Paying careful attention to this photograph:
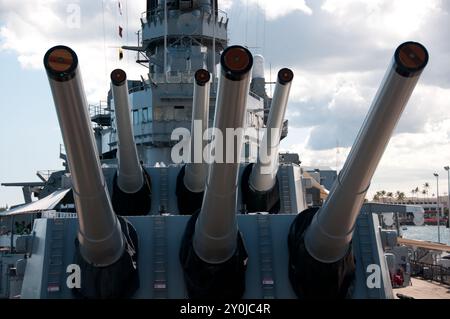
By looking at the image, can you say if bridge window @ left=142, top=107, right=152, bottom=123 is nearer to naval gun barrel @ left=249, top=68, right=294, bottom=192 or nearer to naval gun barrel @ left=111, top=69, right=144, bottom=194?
naval gun barrel @ left=249, top=68, right=294, bottom=192

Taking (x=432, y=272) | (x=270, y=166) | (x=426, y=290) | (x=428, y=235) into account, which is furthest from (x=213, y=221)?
(x=428, y=235)

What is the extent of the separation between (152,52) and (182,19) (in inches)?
75.5

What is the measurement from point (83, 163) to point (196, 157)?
400cm

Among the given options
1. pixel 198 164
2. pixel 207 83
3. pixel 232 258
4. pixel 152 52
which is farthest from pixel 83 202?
pixel 152 52

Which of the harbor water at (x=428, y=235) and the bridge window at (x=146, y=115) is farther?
the harbor water at (x=428, y=235)

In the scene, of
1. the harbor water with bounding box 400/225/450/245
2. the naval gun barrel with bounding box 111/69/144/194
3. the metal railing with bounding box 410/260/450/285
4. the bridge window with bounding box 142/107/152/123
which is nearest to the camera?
the naval gun barrel with bounding box 111/69/144/194

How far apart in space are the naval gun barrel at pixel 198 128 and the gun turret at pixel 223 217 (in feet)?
6.90

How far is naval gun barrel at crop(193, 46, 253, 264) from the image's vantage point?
149 inches

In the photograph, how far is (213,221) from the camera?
454 centimetres

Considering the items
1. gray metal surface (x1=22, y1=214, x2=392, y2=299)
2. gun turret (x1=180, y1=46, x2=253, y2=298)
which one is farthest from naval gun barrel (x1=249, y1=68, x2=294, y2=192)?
gun turret (x1=180, y1=46, x2=253, y2=298)

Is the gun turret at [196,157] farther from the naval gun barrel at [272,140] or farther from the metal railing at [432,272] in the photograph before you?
the metal railing at [432,272]

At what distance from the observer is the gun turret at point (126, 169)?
726cm

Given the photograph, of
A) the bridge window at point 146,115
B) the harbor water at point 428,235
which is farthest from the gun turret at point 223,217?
the harbor water at point 428,235
